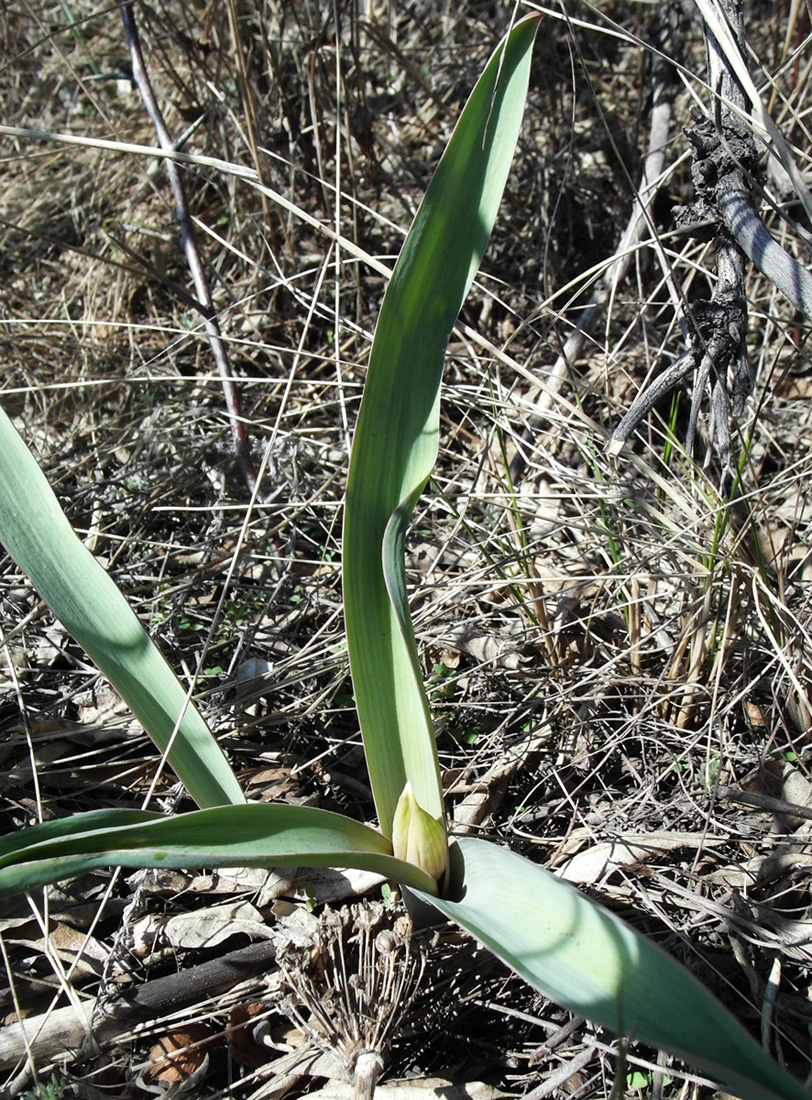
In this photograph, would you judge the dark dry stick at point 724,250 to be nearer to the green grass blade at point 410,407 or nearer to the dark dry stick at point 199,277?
the green grass blade at point 410,407

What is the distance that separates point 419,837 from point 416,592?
1.66 ft

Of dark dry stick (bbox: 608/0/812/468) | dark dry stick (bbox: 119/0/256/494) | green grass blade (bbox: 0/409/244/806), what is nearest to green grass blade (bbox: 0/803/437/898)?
green grass blade (bbox: 0/409/244/806)

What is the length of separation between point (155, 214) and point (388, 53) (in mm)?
696

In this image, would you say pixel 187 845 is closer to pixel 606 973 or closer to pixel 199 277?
pixel 606 973

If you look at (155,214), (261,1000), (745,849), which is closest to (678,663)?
(745,849)

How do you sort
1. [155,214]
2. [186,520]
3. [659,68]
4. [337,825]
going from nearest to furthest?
[337,825], [186,520], [659,68], [155,214]

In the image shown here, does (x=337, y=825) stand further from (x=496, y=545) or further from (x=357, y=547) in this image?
(x=496, y=545)

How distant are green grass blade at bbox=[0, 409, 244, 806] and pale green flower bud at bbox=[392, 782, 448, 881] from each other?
0.62ft

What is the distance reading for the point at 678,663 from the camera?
1.21 metres

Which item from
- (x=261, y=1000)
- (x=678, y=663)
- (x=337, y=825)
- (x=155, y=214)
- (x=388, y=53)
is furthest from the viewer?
(x=155, y=214)

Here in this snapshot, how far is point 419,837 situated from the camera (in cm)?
86

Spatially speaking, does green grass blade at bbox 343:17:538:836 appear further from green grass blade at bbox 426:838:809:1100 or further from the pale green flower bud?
green grass blade at bbox 426:838:809:1100

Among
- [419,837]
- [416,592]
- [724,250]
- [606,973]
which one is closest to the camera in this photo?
[606,973]

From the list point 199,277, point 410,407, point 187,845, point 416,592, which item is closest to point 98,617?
point 187,845
